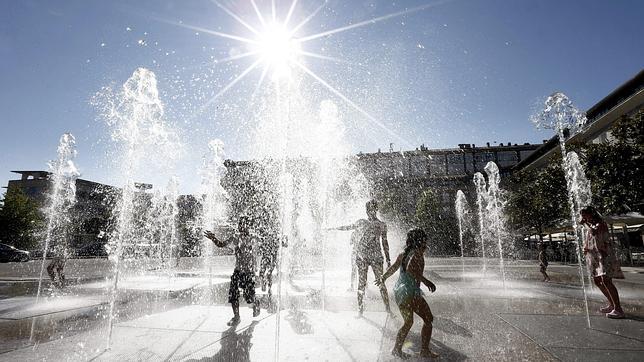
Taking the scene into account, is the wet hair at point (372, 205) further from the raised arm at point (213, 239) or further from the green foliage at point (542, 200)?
the green foliage at point (542, 200)

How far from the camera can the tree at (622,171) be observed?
15.6m

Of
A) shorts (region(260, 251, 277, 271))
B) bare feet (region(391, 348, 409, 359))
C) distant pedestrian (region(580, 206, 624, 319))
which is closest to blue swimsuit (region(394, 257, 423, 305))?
bare feet (region(391, 348, 409, 359))

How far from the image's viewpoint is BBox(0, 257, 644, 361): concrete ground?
3701mm

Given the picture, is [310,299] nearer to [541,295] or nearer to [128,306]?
[128,306]

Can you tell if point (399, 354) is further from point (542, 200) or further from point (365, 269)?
point (542, 200)

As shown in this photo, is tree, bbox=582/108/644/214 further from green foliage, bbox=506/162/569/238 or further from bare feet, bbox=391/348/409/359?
bare feet, bbox=391/348/409/359

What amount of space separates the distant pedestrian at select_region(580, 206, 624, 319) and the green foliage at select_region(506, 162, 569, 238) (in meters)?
19.6

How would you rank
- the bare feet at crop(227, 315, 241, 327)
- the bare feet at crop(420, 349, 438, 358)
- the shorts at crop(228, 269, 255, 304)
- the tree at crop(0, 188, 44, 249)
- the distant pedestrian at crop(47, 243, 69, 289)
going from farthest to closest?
the tree at crop(0, 188, 44, 249), the distant pedestrian at crop(47, 243, 69, 289), the shorts at crop(228, 269, 255, 304), the bare feet at crop(227, 315, 241, 327), the bare feet at crop(420, 349, 438, 358)

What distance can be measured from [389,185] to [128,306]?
6924cm

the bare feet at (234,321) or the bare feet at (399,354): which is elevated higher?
the bare feet at (399,354)

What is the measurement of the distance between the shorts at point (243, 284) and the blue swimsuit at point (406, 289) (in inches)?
105

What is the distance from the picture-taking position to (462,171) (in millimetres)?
68688

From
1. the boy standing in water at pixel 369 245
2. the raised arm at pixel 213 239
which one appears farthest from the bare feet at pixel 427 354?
the raised arm at pixel 213 239

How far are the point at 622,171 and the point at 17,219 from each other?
149 feet
